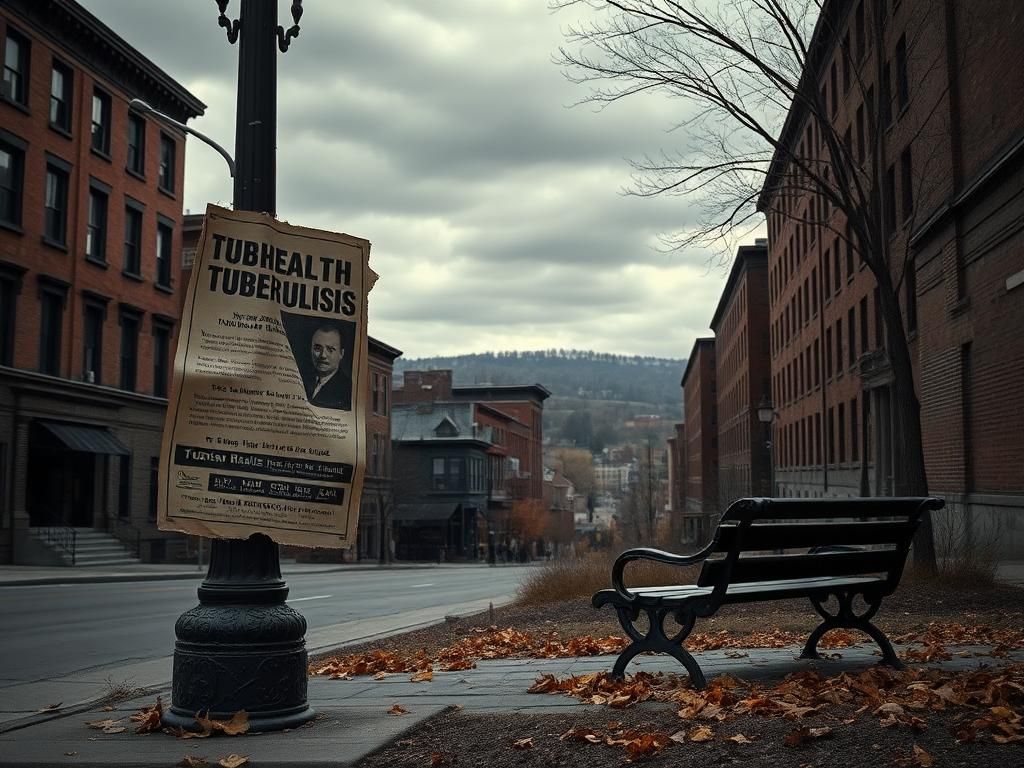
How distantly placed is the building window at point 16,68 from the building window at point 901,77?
1023 inches

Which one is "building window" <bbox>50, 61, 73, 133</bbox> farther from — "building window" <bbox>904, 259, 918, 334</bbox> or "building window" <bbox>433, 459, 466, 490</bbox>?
"building window" <bbox>433, 459, 466, 490</bbox>

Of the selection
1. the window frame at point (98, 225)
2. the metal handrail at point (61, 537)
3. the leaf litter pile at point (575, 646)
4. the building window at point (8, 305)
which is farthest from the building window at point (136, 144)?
the leaf litter pile at point (575, 646)

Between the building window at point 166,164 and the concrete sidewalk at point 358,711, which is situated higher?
the building window at point 166,164

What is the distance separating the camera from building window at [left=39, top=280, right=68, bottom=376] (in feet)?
120

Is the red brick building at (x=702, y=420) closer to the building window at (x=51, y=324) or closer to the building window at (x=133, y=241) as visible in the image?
the building window at (x=133, y=241)

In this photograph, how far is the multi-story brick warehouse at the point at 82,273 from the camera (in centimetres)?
3488

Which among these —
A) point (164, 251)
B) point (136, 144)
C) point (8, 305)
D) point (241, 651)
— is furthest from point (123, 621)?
point (164, 251)

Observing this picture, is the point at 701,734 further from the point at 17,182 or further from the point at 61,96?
the point at 61,96

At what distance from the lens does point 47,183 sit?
37.1 meters

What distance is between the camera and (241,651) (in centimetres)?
633

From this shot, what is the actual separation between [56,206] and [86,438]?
25.3ft

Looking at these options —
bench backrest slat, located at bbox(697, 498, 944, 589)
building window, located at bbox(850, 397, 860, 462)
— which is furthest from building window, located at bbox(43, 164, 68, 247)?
bench backrest slat, located at bbox(697, 498, 944, 589)

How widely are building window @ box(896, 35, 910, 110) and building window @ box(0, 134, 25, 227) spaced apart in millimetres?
26126

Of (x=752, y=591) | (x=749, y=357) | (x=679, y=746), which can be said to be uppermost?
(x=749, y=357)
